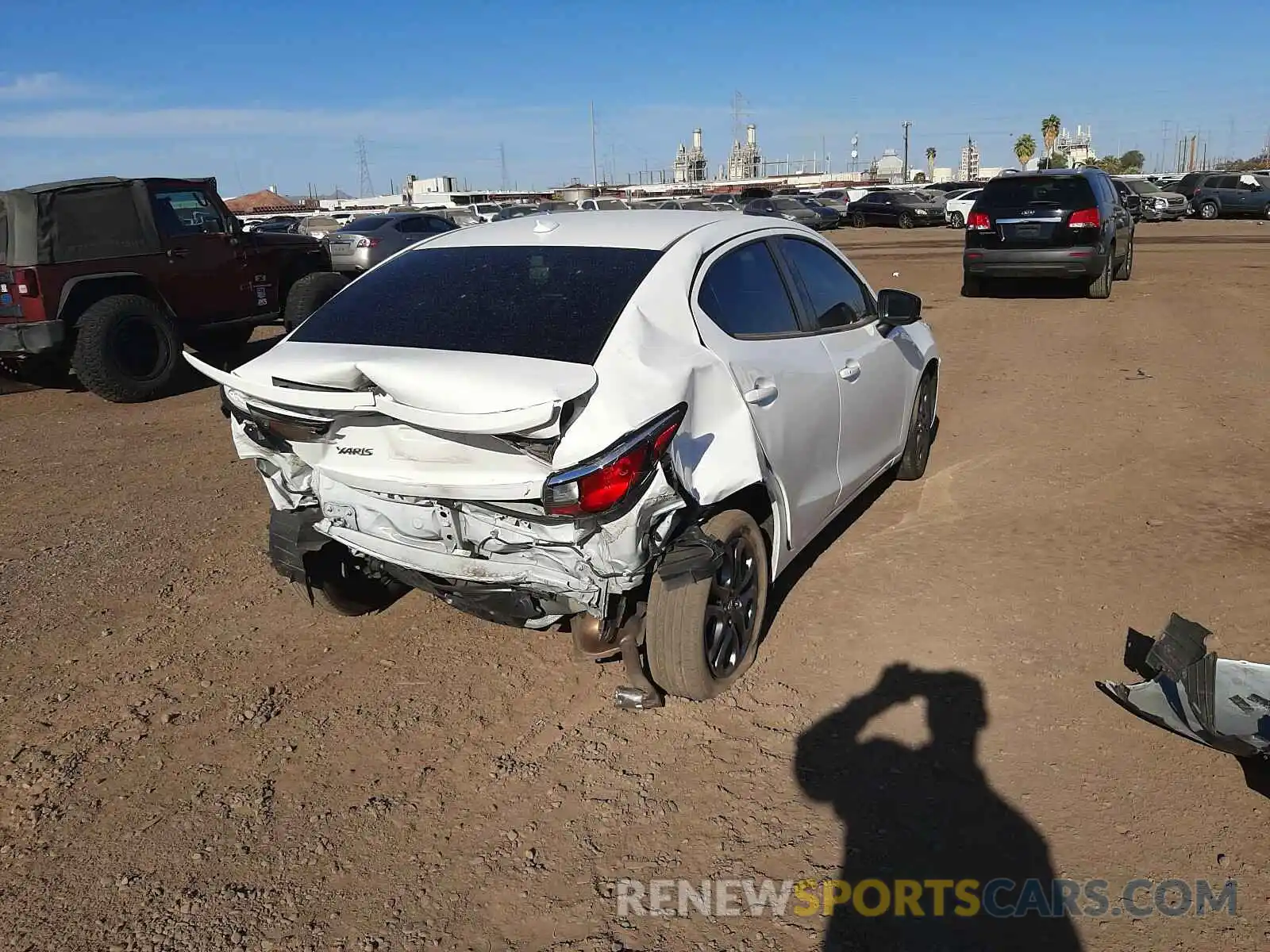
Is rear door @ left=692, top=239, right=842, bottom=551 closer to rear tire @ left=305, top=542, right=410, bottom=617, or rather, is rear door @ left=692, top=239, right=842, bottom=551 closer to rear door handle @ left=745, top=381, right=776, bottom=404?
rear door handle @ left=745, top=381, right=776, bottom=404

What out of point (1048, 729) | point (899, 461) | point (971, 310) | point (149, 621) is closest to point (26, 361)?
point (149, 621)

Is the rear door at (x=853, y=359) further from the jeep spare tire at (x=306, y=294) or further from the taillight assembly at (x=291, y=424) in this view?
the jeep spare tire at (x=306, y=294)

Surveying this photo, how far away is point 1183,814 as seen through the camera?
2.94 meters

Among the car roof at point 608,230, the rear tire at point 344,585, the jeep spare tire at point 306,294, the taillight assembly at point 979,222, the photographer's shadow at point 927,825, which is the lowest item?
the photographer's shadow at point 927,825

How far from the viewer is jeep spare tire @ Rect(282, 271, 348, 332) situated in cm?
1066

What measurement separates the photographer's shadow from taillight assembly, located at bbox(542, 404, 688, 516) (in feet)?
3.75

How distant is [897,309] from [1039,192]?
31.2ft

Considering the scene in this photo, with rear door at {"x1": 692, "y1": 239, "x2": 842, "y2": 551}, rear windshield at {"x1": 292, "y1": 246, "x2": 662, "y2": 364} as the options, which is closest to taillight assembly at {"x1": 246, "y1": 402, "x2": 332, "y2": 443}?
rear windshield at {"x1": 292, "y1": 246, "x2": 662, "y2": 364}

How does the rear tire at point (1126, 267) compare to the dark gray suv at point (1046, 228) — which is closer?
the dark gray suv at point (1046, 228)

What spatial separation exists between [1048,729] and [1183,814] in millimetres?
524

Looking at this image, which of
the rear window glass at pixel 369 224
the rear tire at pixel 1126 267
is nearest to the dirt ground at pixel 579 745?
the rear tire at pixel 1126 267

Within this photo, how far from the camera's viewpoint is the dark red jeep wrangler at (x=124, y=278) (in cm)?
873

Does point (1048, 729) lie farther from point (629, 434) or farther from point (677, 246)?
point (677, 246)

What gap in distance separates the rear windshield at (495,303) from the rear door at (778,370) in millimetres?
333
